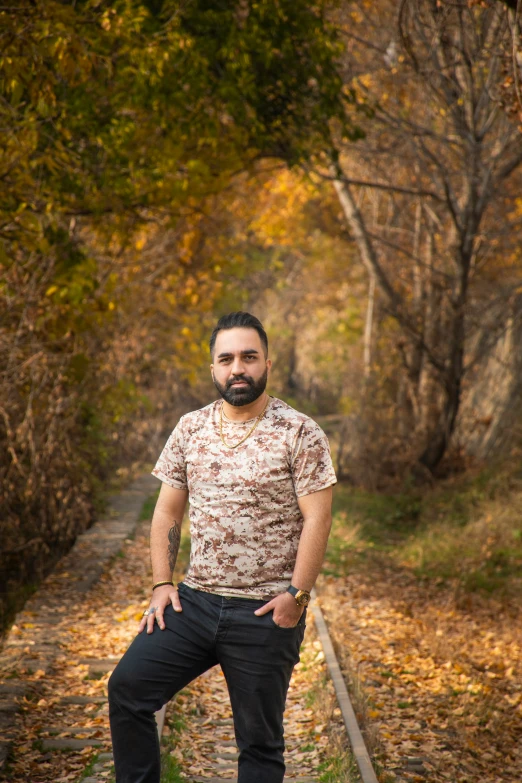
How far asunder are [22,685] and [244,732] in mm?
3218

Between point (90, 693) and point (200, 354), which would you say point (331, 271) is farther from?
point (90, 693)

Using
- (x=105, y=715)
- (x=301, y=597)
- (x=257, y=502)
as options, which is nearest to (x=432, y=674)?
(x=105, y=715)

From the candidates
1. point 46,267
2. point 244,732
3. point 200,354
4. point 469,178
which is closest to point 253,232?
point 200,354

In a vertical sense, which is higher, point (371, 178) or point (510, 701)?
point (371, 178)

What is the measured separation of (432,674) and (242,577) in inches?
166

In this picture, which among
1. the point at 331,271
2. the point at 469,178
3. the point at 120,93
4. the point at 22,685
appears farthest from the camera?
the point at 331,271

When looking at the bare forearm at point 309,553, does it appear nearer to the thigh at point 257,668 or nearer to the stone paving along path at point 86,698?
the thigh at point 257,668

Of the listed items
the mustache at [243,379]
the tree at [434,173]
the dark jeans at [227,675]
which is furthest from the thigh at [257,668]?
the tree at [434,173]

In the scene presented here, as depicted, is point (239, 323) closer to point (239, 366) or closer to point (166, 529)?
point (239, 366)

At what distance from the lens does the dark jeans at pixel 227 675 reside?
332 centimetres

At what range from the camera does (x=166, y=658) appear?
3367 millimetres

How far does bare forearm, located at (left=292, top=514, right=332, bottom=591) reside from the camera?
11.0 feet

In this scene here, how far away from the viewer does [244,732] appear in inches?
134

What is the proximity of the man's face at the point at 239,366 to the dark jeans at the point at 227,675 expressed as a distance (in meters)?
0.81
